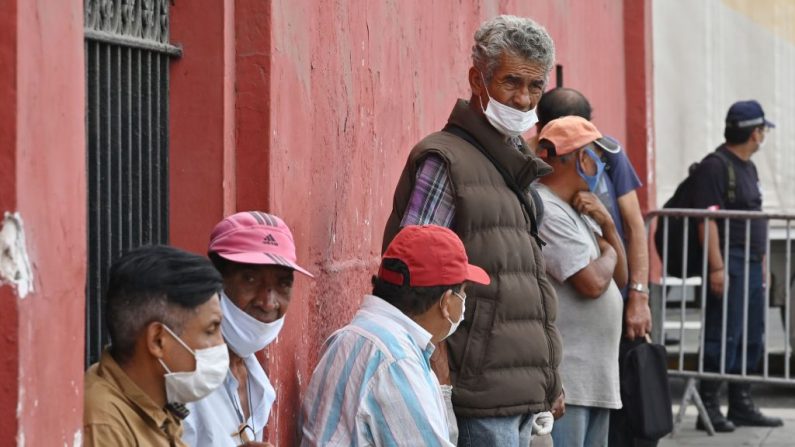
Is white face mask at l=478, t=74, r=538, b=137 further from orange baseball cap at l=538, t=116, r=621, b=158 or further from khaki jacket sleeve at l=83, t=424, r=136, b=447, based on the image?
khaki jacket sleeve at l=83, t=424, r=136, b=447

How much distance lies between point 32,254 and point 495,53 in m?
2.18

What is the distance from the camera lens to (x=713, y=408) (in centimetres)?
926

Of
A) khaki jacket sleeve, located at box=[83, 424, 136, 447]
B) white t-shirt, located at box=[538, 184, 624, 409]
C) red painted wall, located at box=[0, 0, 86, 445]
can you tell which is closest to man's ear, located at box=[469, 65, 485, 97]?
white t-shirt, located at box=[538, 184, 624, 409]

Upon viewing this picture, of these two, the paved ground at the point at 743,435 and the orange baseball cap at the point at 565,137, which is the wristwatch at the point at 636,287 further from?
the paved ground at the point at 743,435

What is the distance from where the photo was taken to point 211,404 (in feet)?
12.1

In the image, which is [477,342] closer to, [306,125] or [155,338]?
[306,125]

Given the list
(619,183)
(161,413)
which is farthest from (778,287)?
(161,413)

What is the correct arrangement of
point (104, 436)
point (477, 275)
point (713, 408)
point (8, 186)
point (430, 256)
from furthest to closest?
point (713, 408) < point (477, 275) < point (430, 256) < point (104, 436) < point (8, 186)

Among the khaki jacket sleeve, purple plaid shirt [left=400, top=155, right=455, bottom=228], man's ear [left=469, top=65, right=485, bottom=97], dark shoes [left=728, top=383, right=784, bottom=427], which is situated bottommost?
dark shoes [left=728, top=383, right=784, bottom=427]

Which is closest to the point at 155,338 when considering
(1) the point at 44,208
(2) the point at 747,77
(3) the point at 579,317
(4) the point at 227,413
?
(1) the point at 44,208

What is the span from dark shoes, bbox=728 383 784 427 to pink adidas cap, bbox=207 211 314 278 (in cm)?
601

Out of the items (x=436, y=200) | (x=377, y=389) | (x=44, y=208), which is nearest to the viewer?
(x=44, y=208)

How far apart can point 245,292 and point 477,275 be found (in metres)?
0.71

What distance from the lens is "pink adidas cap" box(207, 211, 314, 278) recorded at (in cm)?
377
